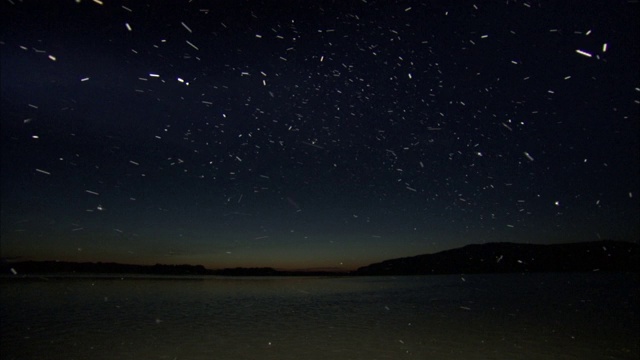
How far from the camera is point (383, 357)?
10.5 metres

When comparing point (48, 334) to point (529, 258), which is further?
point (529, 258)

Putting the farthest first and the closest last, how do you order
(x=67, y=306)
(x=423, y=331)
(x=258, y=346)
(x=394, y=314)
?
(x=67, y=306) < (x=394, y=314) < (x=423, y=331) < (x=258, y=346)

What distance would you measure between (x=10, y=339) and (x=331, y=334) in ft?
32.4

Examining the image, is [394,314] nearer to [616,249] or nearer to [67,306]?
[67,306]

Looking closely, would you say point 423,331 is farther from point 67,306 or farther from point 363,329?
point 67,306

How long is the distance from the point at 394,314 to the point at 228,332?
335 inches

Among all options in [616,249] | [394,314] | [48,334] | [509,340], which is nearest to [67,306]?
[48,334]

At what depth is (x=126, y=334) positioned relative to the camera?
14.0 m

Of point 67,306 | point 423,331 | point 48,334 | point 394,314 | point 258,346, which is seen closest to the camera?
point 258,346

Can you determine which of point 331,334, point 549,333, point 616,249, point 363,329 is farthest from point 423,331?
point 616,249

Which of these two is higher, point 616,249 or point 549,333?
point 616,249

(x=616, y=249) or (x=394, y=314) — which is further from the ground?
(x=616, y=249)

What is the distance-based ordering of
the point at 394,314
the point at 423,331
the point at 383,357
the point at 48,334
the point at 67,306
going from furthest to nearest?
the point at 67,306, the point at 394,314, the point at 423,331, the point at 48,334, the point at 383,357

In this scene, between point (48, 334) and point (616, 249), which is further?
point (616, 249)
